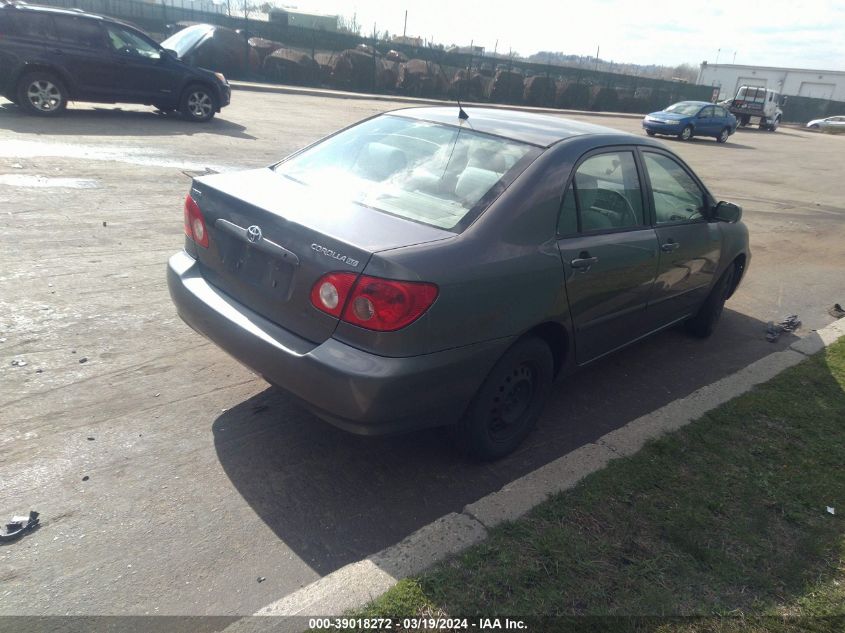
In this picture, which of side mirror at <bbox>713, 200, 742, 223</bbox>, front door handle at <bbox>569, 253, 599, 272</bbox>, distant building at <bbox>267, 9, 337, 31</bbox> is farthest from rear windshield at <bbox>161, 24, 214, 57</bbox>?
distant building at <bbox>267, 9, 337, 31</bbox>

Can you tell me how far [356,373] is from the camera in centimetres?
284

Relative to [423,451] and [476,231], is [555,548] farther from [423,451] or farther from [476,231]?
[476,231]

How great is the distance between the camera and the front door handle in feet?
11.9

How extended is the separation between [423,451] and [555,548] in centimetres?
105

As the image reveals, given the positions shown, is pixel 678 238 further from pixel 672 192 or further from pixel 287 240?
pixel 287 240

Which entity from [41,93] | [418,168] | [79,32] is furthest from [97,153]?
[418,168]

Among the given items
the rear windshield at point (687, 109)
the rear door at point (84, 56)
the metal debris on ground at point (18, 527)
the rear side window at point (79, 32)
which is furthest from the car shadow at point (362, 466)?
the rear windshield at point (687, 109)

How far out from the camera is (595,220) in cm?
390

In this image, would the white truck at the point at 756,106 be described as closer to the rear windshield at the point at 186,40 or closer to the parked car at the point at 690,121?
the parked car at the point at 690,121

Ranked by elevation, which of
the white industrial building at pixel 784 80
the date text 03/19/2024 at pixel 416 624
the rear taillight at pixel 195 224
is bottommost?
the date text 03/19/2024 at pixel 416 624

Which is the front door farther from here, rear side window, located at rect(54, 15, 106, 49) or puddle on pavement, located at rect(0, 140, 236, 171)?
puddle on pavement, located at rect(0, 140, 236, 171)

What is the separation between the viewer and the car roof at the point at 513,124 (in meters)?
3.84

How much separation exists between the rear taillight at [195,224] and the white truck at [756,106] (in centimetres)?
4355

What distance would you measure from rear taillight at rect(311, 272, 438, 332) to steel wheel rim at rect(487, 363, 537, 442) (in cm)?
84
